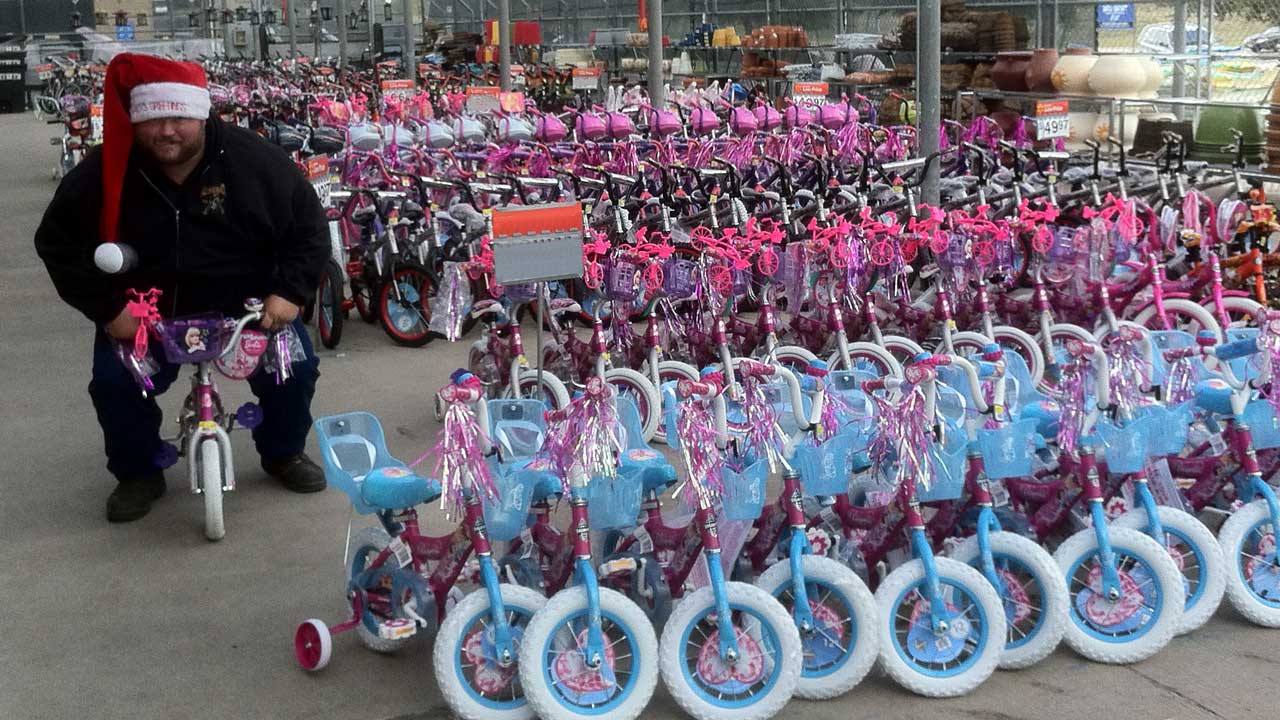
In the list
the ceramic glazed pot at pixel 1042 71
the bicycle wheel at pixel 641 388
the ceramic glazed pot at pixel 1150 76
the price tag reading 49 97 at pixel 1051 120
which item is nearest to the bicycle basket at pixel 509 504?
the bicycle wheel at pixel 641 388

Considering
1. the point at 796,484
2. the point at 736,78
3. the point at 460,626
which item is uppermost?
the point at 736,78

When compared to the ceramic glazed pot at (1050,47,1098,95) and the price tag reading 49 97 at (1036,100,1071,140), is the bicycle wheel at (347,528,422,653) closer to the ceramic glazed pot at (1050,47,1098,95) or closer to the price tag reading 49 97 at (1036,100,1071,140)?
the price tag reading 49 97 at (1036,100,1071,140)

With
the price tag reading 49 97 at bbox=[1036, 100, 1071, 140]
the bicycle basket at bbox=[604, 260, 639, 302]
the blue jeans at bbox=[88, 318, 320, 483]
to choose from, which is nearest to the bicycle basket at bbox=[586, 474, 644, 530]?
the blue jeans at bbox=[88, 318, 320, 483]

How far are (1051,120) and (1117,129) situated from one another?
3.32 metres

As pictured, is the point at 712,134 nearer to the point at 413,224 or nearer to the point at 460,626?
the point at 413,224

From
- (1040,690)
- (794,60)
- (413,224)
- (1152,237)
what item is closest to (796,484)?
(1040,690)

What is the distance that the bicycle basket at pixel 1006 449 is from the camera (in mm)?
4031

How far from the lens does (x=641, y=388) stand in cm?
616

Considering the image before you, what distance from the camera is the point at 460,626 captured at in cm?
365

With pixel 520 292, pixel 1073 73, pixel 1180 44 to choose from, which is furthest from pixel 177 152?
pixel 1180 44

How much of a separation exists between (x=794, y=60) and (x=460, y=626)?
1650 centimetres

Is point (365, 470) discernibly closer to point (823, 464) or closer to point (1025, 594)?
point (823, 464)

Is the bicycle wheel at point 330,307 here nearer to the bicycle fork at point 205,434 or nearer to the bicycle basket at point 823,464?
the bicycle fork at point 205,434

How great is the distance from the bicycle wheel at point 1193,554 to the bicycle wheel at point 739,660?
106 cm
